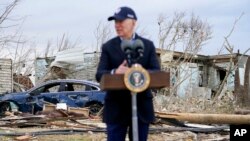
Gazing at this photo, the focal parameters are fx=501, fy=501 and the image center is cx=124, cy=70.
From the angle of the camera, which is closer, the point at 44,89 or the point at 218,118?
the point at 218,118

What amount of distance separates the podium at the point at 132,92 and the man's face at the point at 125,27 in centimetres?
39

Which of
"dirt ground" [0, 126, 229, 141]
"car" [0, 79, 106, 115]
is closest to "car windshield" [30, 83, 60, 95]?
"car" [0, 79, 106, 115]

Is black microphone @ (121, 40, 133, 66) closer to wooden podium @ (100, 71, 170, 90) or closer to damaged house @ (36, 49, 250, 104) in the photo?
wooden podium @ (100, 71, 170, 90)

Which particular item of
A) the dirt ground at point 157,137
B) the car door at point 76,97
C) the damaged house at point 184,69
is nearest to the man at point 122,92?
the dirt ground at point 157,137

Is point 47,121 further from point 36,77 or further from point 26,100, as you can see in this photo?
point 36,77

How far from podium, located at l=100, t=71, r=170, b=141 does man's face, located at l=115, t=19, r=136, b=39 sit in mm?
393

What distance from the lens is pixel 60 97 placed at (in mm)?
15906

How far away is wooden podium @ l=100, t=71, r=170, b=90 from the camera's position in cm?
389

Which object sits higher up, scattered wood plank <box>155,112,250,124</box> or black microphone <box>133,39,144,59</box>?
black microphone <box>133,39,144,59</box>

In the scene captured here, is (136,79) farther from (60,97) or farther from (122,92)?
(60,97)

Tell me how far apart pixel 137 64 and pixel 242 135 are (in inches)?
128

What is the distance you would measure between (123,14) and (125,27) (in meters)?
0.11

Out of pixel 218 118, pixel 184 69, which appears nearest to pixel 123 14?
pixel 218 118

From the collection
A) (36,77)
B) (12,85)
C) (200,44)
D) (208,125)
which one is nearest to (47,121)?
(208,125)
